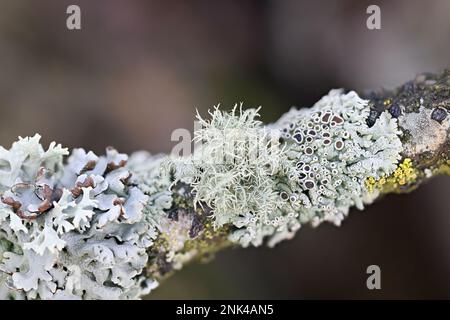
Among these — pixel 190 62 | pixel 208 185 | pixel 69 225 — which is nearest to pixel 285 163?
pixel 208 185

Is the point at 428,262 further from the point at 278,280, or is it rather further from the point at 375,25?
the point at 375,25

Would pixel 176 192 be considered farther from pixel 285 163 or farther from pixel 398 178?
pixel 398 178

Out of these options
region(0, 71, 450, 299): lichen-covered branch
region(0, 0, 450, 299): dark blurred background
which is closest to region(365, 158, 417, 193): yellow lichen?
region(0, 71, 450, 299): lichen-covered branch

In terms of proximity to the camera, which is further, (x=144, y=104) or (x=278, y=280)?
(x=144, y=104)

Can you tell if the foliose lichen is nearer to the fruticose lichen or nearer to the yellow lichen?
the fruticose lichen

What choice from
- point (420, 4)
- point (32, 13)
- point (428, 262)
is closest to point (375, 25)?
point (420, 4)
